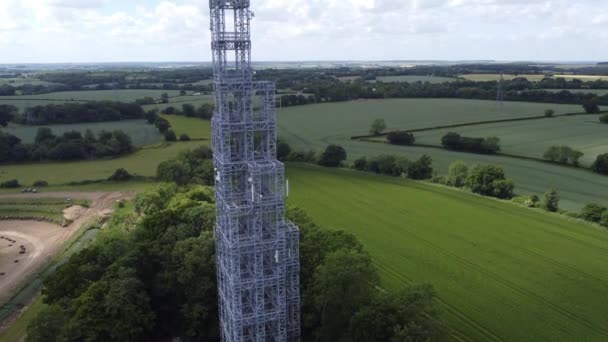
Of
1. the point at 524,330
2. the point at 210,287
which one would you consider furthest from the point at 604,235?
the point at 210,287

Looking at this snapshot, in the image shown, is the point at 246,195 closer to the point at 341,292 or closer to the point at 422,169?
the point at 341,292

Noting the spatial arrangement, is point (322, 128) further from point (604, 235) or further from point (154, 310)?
point (154, 310)

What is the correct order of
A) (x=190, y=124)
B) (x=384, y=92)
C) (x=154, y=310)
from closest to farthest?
(x=154, y=310) → (x=190, y=124) → (x=384, y=92)

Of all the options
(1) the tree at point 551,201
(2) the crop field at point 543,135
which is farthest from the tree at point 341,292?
(2) the crop field at point 543,135

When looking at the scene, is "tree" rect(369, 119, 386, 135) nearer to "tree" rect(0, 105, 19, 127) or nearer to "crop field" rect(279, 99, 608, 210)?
"crop field" rect(279, 99, 608, 210)

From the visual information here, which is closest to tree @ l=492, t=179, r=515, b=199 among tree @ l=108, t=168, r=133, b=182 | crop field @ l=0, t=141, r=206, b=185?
crop field @ l=0, t=141, r=206, b=185

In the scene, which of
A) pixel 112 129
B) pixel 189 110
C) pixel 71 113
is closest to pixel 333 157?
pixel 189 110
